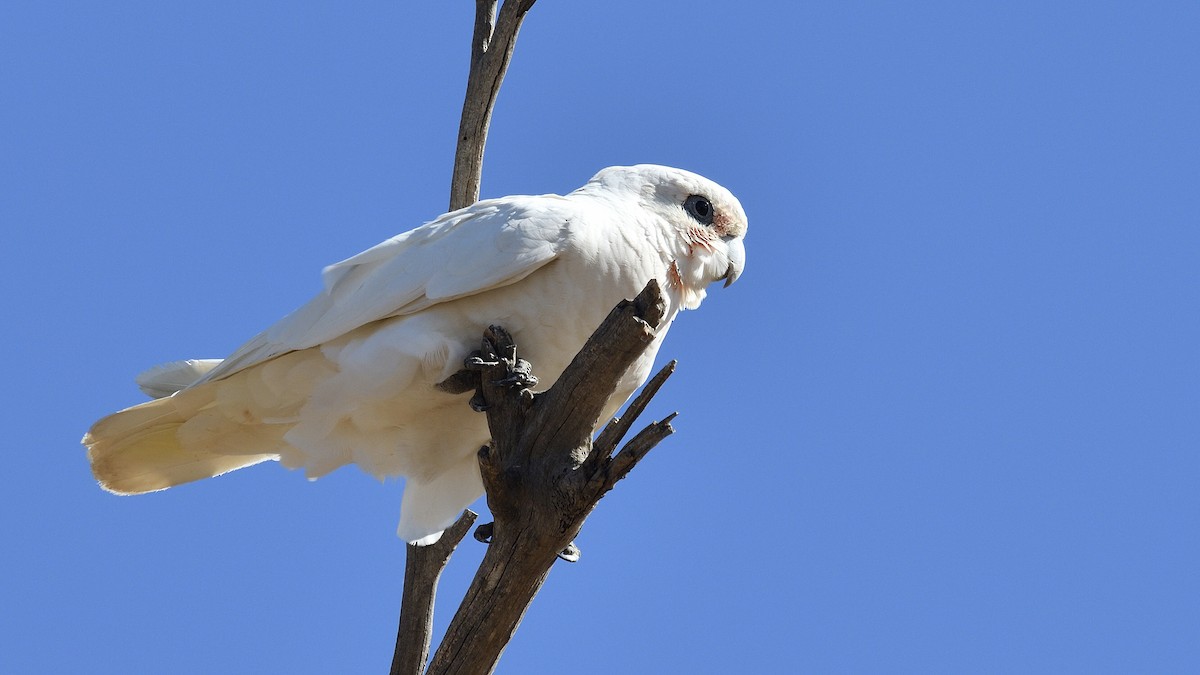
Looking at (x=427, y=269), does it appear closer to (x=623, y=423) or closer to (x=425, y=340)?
(x=425, y=340)

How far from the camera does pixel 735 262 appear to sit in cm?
542

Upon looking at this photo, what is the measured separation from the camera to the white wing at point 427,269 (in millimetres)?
4691

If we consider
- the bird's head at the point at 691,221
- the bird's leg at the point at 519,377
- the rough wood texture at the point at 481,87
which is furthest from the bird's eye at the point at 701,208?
the rough wood texture at the point at 481,87

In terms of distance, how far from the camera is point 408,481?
537 cm

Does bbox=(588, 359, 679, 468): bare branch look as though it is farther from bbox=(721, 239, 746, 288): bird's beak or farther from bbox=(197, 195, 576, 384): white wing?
bbox=(721, 239, 746, 288): bird's beak

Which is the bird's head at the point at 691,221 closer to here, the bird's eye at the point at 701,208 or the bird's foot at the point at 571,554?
the bird's eye at the point at 701,208

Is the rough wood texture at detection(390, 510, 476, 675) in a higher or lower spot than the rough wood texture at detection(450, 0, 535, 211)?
lower

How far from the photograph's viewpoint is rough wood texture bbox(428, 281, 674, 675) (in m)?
3.98

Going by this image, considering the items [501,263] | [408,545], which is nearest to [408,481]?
[408,545]

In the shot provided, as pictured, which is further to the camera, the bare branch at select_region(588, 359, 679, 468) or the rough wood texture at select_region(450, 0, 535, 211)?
the rough wood texture at select_region(450, 0, 535, 211)

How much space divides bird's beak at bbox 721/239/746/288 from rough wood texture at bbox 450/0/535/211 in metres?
1.52

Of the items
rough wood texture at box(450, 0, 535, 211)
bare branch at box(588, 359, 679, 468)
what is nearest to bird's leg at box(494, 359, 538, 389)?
bare branch at box(588, 359, 679, 468)

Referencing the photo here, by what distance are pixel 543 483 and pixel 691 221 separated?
5.50ft

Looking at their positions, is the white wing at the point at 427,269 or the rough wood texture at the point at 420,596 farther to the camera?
the rough wood texture at the point at 420,596
